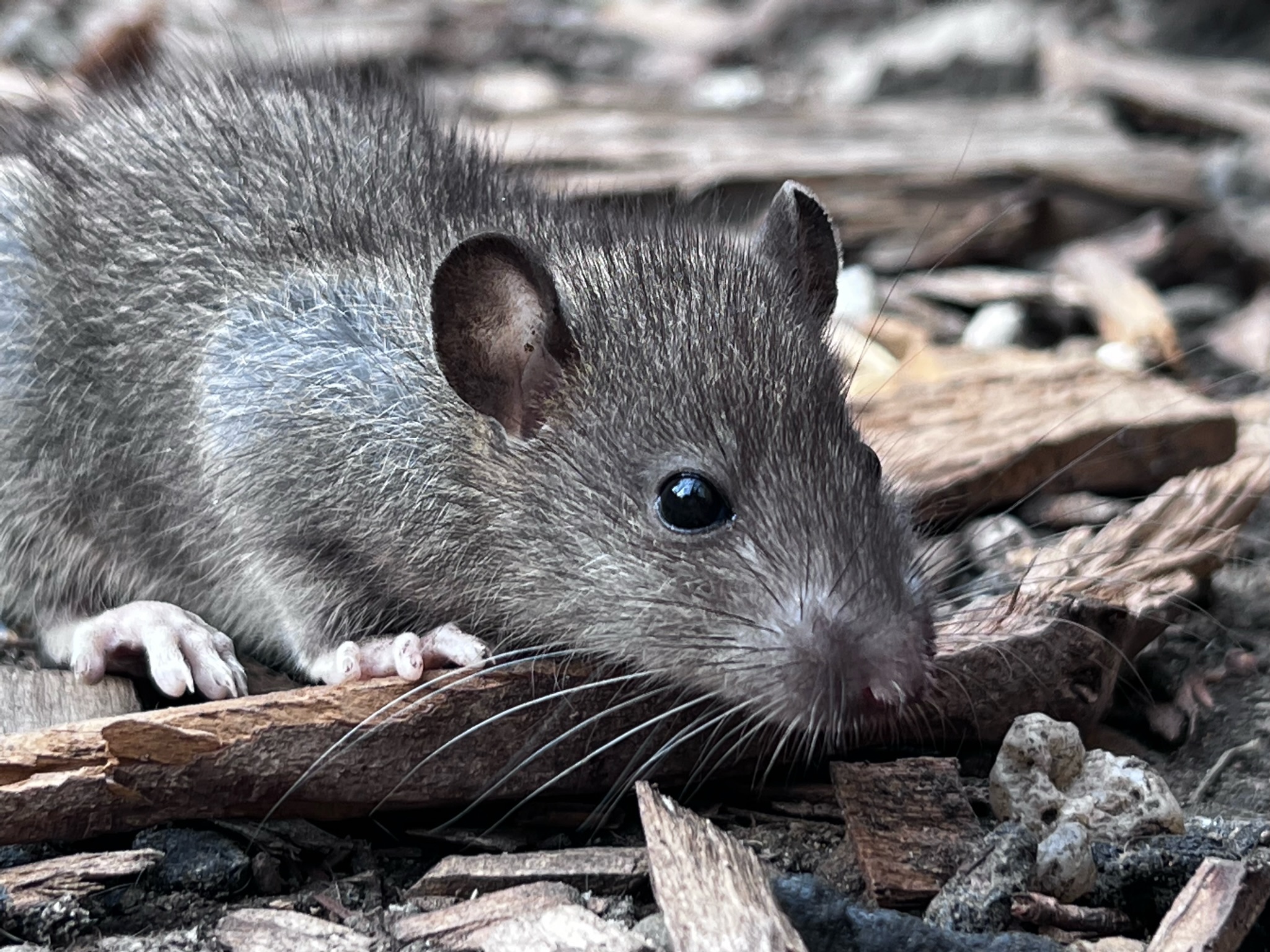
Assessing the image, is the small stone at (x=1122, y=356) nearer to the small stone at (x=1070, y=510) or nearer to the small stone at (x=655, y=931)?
the small stone at (x=1070, y=510)

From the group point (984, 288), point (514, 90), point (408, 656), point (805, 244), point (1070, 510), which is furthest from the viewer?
point (514, 90)

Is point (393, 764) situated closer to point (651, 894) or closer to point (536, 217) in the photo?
point (651, 894)

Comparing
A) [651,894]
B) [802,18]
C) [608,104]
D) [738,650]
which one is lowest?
[651,894]

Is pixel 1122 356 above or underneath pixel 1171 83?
underneath

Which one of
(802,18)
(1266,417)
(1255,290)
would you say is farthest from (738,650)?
(802,18)

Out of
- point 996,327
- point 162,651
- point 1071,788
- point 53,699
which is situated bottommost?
point 1071,788

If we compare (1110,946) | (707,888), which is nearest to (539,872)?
(707,888)

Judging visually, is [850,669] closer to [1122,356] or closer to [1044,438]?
[1044,438]
